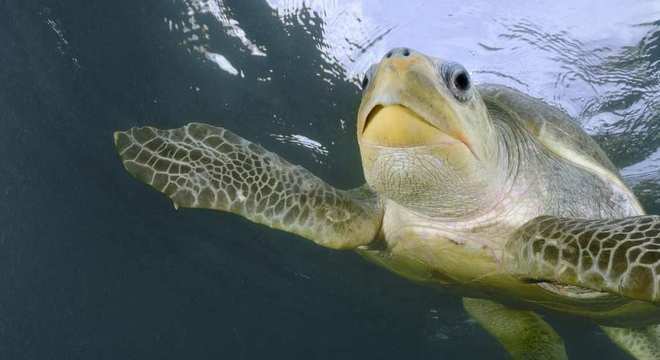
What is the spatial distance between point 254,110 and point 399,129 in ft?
17.6

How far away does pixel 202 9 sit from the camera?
5887 mm

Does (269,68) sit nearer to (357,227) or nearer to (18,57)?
(357,227)

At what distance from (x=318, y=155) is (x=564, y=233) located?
232 inches

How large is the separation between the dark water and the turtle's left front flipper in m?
3.26

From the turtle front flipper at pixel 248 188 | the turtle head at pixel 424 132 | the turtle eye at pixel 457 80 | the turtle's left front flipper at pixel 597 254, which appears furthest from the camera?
the turtle front flipper at pixel 248 188

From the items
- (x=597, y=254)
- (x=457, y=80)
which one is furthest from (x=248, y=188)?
(x=597, y=254)

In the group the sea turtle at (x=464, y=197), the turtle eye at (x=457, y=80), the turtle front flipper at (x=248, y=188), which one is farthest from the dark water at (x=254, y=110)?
the turtle eye at (x=457, y=80)

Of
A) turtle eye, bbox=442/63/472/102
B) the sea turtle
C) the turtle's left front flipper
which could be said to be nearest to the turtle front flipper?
the sea turtle

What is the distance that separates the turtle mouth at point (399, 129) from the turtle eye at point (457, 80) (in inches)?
10.8

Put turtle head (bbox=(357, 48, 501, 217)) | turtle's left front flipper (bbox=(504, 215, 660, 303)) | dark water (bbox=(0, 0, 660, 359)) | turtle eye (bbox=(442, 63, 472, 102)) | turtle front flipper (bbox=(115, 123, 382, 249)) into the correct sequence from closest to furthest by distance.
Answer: turtle's left front flipper (bbox=(504, 215, 660, 303)) → turtle head (bbox=(357, 48, 501, 217)) → turtle eye (bbox=(442, 63, 472, 102)) → turtle front flipper (bbox=(115, 123, 382, 249)) → dark water (bbox=(0, 0, 660, 359))

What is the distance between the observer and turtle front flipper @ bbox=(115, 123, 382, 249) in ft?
12.6

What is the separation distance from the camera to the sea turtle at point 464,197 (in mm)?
2369

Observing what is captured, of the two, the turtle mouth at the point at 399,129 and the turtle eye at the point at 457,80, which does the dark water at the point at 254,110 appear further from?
the turtle mouth at the point at 399,129

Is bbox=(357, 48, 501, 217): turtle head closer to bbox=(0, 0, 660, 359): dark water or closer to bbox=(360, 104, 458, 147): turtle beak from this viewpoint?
bbox=(360, 104, 458, 147): turtle beak
